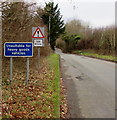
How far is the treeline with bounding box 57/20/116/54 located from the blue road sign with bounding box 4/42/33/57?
76.5ft

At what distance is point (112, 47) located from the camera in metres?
27.7

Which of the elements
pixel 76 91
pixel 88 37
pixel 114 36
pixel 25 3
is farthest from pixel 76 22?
pixel 76 91

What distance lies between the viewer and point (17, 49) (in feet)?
19.5

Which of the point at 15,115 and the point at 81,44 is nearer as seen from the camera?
the point at 15,115

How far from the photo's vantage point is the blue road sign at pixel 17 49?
19.5 feet

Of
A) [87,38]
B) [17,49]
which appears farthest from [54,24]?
[17,49]

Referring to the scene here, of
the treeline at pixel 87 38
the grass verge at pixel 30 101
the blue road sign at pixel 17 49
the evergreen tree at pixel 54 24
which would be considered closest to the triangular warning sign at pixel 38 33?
the blue road sign at pixel 17 49

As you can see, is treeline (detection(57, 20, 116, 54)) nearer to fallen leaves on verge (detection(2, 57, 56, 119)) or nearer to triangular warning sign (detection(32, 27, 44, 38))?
triangular warning sign (detection(32, 27, 44, 38))

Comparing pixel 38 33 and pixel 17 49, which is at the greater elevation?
pixel 38 33

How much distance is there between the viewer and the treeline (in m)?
29.1

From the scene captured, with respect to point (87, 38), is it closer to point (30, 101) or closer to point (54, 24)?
point (54, 24)

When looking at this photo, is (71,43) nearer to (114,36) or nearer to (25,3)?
(114,36)

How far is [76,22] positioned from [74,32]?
588 centimetres

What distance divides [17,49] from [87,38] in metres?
37.6
